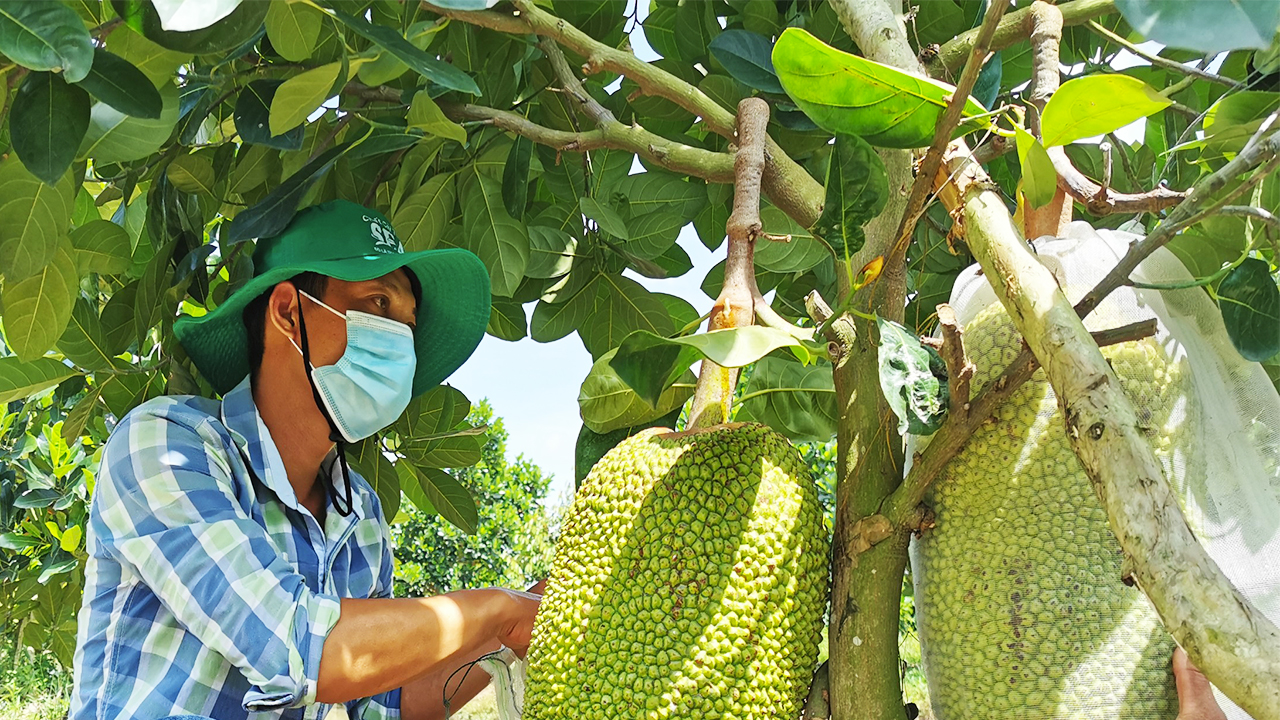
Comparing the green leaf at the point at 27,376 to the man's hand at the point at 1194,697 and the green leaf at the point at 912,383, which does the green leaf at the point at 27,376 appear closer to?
the green leaf at the point at 912,383

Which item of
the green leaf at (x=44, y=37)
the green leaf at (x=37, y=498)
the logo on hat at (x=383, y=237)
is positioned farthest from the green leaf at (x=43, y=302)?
the green leaf at (x=37, y=498)

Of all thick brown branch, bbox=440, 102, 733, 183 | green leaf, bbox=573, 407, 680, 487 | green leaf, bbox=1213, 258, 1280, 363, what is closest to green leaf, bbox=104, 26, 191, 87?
thick brown branch, bbox=440, 102, 733, 183

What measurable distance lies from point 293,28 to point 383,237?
0.45 m

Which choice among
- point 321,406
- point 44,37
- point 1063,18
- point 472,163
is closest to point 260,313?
point 321,406

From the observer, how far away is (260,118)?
102 cm

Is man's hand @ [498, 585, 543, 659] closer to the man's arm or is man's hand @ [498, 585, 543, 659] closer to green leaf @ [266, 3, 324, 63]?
the man's arm

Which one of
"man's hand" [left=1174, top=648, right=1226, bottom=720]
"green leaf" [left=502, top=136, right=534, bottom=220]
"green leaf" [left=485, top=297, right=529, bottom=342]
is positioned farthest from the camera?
"green leaf" [left=485, top=297, right=529, bottom=342]

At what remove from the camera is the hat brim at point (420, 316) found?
51.0 inches

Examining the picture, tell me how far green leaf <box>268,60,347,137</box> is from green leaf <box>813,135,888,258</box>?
44 centimetres

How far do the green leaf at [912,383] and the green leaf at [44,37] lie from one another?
0.56 m

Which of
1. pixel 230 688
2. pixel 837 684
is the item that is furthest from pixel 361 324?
pixel 837 684

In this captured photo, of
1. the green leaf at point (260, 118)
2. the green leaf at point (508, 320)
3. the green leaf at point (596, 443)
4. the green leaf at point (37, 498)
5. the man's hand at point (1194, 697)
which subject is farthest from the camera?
the green leaf at point (37, 498)

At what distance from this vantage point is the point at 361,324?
54.7 inches

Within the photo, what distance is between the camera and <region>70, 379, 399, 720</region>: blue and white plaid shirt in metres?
1.06
